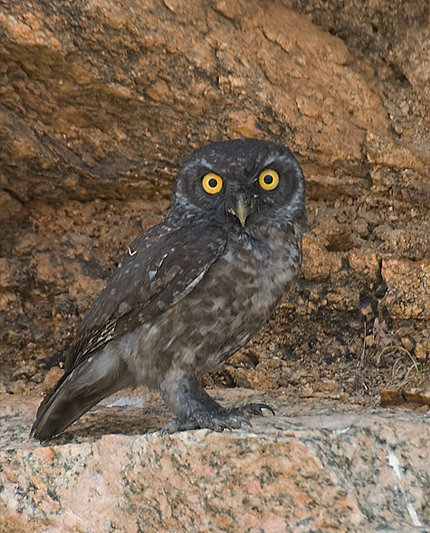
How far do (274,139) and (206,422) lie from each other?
1936mm

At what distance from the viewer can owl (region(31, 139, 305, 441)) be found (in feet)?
10.7

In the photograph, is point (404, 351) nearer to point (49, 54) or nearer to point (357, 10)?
point (357, 10)

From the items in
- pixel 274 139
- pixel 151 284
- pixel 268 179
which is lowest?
pixel 151 284

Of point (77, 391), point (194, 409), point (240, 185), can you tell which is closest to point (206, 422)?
point (194, 409)

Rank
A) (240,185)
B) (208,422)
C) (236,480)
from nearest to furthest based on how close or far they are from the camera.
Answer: (236,480) < (208,422) < (240,185)

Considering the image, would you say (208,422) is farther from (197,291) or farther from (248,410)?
(197,291)

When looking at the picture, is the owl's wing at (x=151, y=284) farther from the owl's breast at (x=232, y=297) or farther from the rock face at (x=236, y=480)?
the rock face at (x=236, y=480)

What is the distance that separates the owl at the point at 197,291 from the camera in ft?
10.7

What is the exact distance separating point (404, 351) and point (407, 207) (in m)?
0.90

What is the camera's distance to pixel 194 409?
312 cm

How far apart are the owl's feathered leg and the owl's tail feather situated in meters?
0.32

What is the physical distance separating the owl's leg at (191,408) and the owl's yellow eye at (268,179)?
3.35ft

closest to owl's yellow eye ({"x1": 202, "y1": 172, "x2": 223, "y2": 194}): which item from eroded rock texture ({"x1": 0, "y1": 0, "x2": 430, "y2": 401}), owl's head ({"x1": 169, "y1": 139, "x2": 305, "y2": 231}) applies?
owl's head ({"x1": 169, "y1": 139, "x2": 305, "y2": 231})

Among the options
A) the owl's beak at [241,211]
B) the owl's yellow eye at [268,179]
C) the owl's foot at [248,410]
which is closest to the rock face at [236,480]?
the owl's foot at [248,410]
